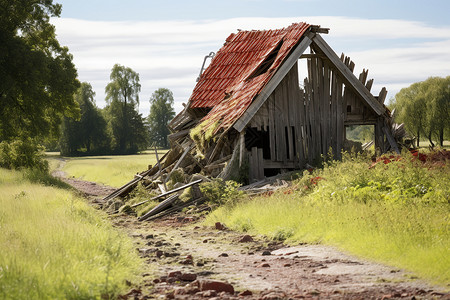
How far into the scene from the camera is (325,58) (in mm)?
21312

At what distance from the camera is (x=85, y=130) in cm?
9494

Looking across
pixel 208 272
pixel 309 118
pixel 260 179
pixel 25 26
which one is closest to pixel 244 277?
pixel 208 272

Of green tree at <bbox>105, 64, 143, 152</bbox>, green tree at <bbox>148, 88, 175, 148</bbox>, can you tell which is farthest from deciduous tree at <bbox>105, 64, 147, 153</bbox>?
green tree at <bbox>148, 88, 175, 148</bbox>

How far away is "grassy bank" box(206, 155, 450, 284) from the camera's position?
8805 millimetres

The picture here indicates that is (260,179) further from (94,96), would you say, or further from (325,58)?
(94,96)

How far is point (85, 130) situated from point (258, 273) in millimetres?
89362

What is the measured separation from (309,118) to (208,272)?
1335cm

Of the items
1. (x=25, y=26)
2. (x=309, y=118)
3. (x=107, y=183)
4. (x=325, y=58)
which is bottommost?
(x=107, y=183)

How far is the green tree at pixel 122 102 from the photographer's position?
8956 centimetres

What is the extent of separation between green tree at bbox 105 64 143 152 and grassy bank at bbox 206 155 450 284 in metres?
76.8

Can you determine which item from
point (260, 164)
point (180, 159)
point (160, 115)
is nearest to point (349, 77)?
point (260, 164)

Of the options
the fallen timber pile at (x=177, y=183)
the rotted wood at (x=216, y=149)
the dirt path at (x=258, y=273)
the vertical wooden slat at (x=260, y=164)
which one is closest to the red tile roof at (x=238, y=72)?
the rotted wood at (x=216, y=149)

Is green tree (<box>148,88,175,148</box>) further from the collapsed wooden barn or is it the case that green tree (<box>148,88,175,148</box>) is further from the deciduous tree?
the collapsed wooden barn

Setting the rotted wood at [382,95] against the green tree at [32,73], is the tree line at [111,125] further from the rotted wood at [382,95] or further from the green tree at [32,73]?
the rotted wood at [382,95]
